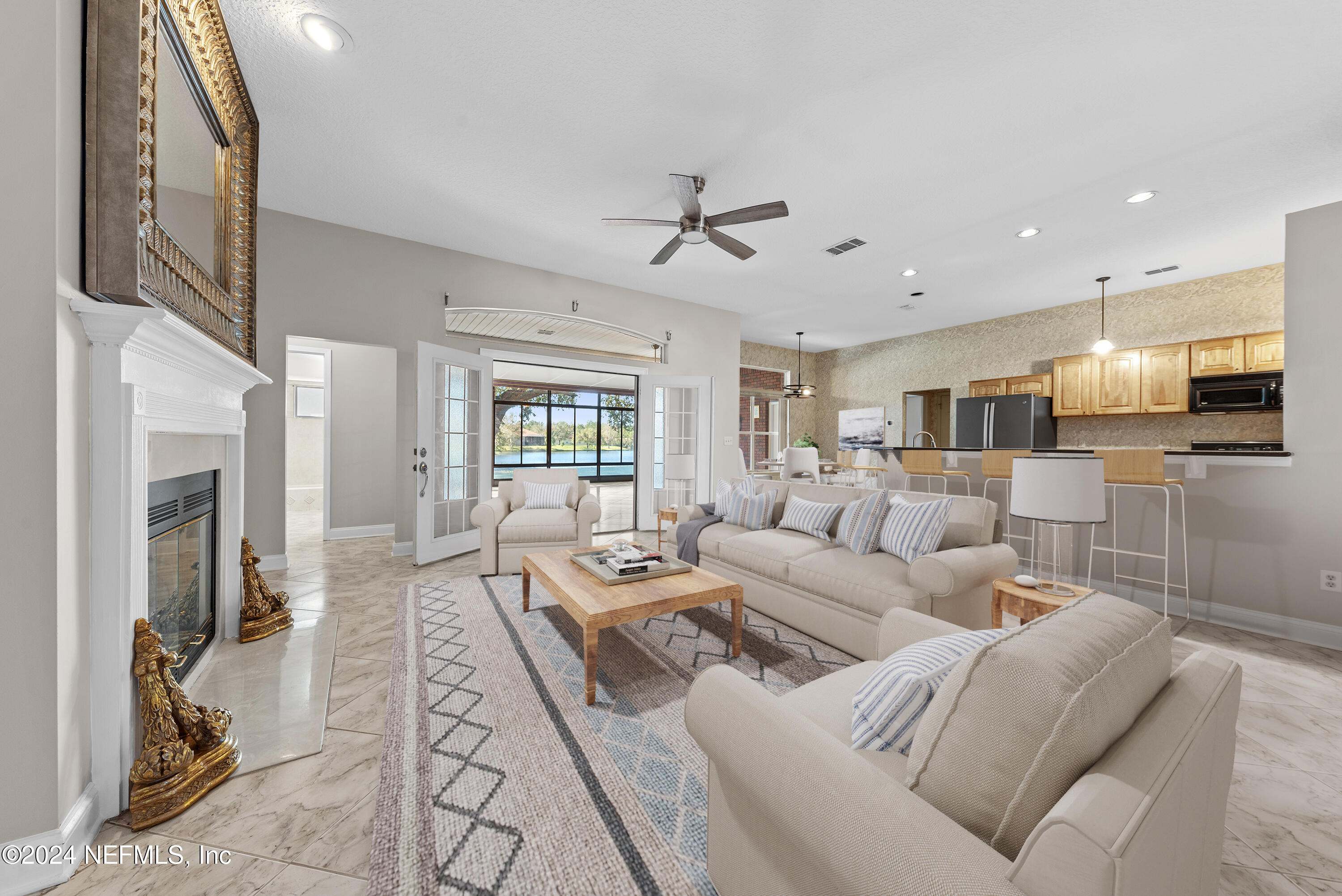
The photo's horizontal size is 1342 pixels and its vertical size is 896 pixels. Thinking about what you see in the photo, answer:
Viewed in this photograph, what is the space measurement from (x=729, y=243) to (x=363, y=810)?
3.40 metres

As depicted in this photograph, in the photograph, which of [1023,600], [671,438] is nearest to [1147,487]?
[1023,600]

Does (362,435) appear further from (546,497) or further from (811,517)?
(811,517)

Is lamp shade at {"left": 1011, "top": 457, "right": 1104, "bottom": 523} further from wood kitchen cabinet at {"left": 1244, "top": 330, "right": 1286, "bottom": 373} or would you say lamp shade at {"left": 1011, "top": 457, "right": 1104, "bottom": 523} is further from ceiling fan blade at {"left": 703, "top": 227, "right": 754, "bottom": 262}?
wood kitchen cabinet at {"left": 1244, "top": 330, "right": 1286, "bottom": 373}

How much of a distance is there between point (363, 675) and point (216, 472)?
4.50 feet

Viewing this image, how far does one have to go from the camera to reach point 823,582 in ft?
8.43

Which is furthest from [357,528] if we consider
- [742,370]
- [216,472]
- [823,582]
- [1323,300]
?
[1323,300]

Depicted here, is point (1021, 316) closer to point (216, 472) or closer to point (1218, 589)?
point (1218, 589)

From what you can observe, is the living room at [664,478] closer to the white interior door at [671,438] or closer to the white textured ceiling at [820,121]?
the white textured ceiling at [820,121]

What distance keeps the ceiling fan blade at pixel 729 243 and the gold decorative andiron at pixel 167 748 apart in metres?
3.25

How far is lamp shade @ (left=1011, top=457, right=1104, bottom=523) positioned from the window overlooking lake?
8765 millimetres

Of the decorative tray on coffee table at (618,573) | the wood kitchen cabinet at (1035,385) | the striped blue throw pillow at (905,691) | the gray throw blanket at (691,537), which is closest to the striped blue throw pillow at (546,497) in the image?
the gray throw blanket at (691,537)

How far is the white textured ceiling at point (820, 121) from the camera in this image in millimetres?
2066

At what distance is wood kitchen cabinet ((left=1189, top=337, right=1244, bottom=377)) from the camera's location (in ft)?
15.5

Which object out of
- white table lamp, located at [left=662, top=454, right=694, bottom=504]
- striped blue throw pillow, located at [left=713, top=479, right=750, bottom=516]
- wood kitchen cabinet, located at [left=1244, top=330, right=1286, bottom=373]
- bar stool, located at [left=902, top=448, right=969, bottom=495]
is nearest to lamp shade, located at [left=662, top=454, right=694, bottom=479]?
white table lamp, located at [left=662, top=454, right=694, bottom=504]
